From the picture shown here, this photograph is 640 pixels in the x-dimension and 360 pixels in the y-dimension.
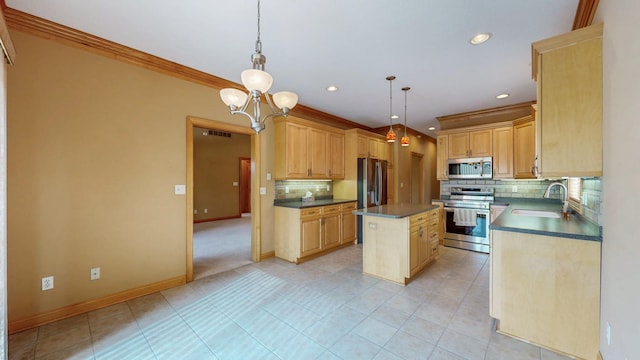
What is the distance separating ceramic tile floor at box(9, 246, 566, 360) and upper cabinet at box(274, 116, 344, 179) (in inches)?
70.4

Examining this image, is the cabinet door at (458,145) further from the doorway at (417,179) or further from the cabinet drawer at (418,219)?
the doorway at (417,179)

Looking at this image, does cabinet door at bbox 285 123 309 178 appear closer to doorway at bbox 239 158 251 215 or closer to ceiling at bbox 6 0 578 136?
ceiling at bbox 6 0 578 136

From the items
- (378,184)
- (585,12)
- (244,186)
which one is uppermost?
(585,12)

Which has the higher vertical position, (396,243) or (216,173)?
(216,173)

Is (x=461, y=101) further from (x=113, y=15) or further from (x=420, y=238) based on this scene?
(x=113, y=15)

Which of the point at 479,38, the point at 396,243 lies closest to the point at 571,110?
the point at 479,38

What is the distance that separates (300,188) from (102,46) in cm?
329

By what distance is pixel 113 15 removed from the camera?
2100 mm

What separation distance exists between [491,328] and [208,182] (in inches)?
301

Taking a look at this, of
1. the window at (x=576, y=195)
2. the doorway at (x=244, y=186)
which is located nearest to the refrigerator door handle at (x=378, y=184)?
the window at (x=576, y=195)

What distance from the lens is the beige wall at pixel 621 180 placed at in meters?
1.19

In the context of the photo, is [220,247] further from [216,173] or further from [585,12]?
[585,12]

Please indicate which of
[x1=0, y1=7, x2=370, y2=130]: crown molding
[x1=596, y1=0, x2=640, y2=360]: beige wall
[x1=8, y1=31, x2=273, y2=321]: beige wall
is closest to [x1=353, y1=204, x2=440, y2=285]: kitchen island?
[x1=596, y1=0, x2=640, y2=360]: beige wall

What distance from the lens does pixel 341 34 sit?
235cm
